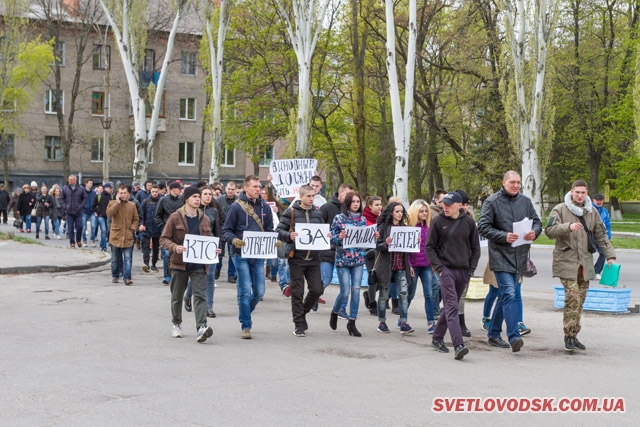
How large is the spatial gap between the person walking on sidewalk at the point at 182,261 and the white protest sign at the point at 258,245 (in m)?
0.51

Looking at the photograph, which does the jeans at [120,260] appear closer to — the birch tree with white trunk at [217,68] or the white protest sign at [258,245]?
the white protest sign at [258,245]

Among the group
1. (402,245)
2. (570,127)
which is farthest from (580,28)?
(402,245)

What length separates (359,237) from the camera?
11.9 m

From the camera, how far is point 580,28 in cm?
4938

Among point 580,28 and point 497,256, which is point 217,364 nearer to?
point 497,256

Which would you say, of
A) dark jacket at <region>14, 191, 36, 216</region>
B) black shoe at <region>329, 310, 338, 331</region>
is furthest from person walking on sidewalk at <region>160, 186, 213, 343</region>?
dark jacket at <region>14, 191, 36, 216</region>

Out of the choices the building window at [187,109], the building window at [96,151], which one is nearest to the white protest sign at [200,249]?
the building window at [96,151]

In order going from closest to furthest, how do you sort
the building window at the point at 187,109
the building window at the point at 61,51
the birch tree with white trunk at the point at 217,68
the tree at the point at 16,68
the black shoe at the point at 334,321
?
1. the black shoe at the point at 334,321
2. the birch tree with white trunk at the point at 217,68
3. the tree at the point at 16,68
4. the building window at the point at 61,51
5. the building window at the point at 187,109

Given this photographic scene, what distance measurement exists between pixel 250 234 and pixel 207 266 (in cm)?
67

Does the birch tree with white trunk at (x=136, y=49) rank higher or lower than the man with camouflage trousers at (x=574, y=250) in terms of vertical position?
higher

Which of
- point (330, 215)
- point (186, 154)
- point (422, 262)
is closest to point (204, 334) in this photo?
point (422, 262)

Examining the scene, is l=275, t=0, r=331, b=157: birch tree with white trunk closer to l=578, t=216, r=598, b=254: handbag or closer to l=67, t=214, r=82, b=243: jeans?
l=67, t=214, r=82, b=243: jeans

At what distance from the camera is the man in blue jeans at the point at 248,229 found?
11219 millimetres

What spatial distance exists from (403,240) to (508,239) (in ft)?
6.42
